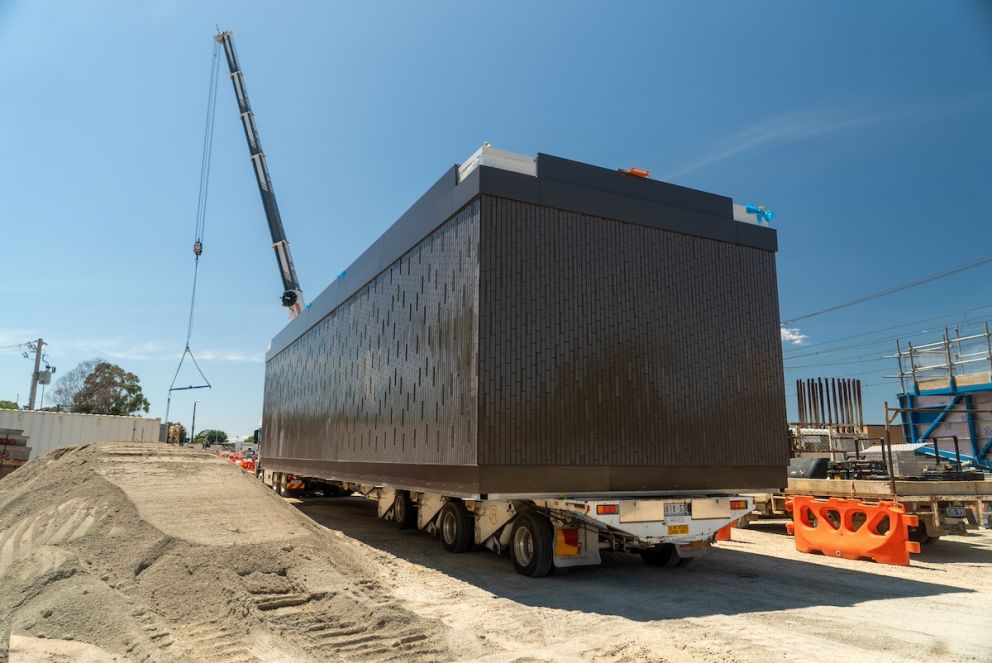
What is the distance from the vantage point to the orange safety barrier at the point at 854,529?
9.16m

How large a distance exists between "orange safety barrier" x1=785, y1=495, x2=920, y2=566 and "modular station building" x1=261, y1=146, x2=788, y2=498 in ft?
5.31

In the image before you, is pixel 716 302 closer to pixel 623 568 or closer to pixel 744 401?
pixel 744 401

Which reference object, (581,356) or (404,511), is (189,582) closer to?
(581,356)

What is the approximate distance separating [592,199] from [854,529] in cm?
682

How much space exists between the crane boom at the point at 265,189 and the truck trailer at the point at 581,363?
19.2 meters

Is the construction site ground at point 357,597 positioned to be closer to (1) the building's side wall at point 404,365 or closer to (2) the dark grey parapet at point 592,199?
(1) the building's side wall at point 404,365

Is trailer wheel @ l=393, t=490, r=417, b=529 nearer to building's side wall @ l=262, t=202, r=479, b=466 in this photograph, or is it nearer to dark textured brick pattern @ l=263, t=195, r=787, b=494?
building's side wall @ l=262, t=202, r=479, b=466

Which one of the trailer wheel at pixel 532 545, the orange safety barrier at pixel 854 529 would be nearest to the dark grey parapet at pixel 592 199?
the trailer wheel at pixel 532 545

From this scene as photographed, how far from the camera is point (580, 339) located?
27.2 feet

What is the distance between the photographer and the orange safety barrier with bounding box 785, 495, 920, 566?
9156 millimetres

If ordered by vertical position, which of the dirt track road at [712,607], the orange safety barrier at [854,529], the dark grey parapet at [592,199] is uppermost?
the dark grey parapet at [592,199]

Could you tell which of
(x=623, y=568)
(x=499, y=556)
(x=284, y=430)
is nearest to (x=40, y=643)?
(x=499, y=556)

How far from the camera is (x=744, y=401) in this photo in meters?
9.30

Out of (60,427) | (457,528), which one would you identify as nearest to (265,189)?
(60,427)
